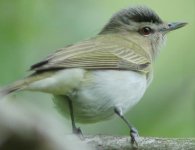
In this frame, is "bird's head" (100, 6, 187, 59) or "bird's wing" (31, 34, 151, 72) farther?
"bird's head" (100, 6, 187, 59)

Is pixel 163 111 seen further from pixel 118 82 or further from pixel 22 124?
pixel 22 124

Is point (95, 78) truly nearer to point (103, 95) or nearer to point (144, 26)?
point (103, 95)

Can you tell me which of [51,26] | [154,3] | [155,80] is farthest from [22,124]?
[154,3]

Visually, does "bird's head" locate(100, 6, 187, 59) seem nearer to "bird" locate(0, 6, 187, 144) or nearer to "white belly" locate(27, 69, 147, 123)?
"bird" locate(0, 6, 187, 144)

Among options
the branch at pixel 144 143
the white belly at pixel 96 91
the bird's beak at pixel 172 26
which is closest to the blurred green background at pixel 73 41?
the white belly at pixel 96 91

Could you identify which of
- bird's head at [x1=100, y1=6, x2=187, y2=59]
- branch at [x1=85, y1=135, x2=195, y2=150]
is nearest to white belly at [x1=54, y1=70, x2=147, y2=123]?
branch at [x1=85, y1=135, x2=195, y2=150]

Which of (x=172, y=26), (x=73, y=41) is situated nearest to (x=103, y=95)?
(x=73, y=41)
